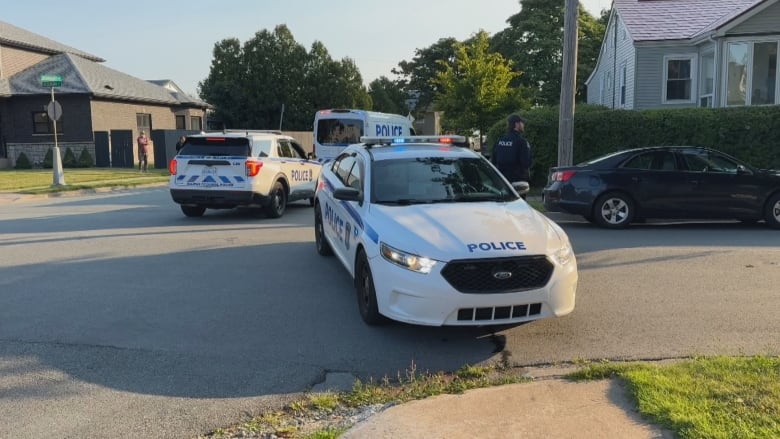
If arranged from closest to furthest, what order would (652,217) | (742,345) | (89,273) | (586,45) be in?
(742,345)
(89,273)
(652,217)
(586,45)

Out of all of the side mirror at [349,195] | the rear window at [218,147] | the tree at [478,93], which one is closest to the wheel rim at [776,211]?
the side mirror at [349,195]

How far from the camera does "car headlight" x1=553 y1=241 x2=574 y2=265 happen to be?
525 centimetres

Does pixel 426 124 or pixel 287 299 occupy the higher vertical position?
pixel 426 124

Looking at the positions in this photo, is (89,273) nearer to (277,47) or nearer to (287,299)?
(287,299)

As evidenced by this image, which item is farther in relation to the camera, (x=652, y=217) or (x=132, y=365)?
(x=652, y=217)

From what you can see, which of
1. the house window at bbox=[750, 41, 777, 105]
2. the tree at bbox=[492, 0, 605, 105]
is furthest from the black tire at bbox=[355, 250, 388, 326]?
the tree at bbox=[492, 0, 605, 105]

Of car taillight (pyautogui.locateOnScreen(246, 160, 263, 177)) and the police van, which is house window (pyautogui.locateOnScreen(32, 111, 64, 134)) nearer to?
the police van

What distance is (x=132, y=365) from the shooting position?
486 cm

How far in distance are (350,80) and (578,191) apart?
50982 millimetres

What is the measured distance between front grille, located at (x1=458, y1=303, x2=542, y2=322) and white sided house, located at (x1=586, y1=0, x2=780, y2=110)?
715 inches

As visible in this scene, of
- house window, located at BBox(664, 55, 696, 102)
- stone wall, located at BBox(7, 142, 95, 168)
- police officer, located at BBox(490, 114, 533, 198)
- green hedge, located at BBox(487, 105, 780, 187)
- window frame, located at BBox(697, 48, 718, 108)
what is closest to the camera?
police officer, located at BBox(490, 114, 533, 198)

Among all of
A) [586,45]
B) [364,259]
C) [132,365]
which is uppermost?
[586,45]

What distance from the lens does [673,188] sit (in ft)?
36.4

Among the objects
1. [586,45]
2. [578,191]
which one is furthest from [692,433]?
[586,45]
